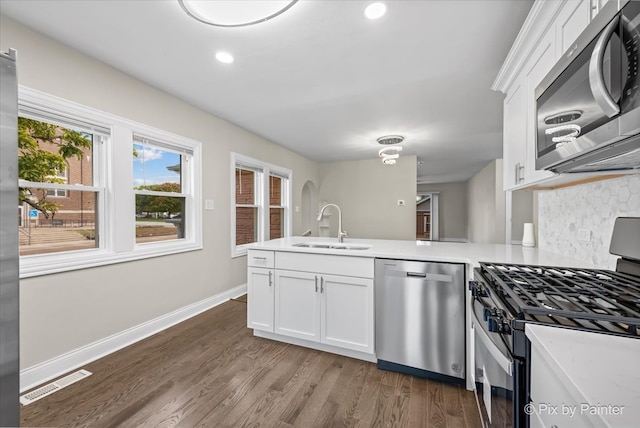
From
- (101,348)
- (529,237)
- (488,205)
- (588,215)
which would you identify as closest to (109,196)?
(101,348)

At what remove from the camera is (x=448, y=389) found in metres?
1.84

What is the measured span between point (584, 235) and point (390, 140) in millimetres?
3148

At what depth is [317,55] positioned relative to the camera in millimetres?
2170

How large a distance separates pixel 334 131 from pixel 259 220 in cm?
194

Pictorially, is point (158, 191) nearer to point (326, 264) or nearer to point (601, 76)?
point (326, 264)

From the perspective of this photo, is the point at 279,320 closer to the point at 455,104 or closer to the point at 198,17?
the point at 198,17

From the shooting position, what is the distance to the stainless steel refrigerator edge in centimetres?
82

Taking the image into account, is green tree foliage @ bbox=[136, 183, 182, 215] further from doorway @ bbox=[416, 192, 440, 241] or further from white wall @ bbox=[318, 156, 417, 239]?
doorway @ bbox=[416, 192, 440, 241]

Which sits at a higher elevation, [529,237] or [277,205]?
[277,205]

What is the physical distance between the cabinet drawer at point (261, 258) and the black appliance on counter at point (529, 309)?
1.63 m

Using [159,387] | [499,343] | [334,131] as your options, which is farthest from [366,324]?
[334,131]

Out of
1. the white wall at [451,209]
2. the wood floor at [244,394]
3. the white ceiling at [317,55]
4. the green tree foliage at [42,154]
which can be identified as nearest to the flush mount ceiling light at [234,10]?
the white ceiling at [317,55]

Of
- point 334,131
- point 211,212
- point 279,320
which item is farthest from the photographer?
point 334,131

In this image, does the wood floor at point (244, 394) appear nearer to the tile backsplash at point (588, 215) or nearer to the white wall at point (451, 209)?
the tile backsplash at point (588, 215)
